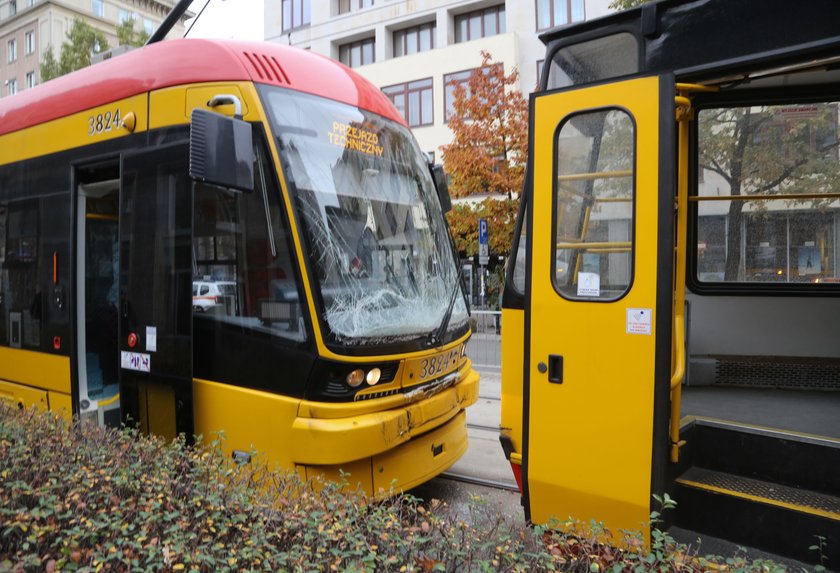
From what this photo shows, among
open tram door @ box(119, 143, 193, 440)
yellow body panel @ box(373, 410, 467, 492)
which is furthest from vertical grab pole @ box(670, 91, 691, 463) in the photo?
open tram door @ box(119, 143, 193, 440)

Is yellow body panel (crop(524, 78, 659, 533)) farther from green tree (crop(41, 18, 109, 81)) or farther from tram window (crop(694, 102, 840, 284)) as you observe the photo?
green tree (crop(41, 18, 109, 81))

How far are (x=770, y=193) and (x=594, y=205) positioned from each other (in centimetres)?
244

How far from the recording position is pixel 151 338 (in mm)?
4586

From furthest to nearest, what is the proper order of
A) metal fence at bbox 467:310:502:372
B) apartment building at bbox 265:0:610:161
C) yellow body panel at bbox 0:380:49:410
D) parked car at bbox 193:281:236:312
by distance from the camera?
apartment building at bbox 265:0:610:161, metal fence at bbox 467:310:502:372, yellow body panel at bbox 0:380:49:410, parked car at bbox 193:281:236:312

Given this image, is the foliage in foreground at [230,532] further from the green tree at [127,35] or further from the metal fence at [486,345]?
the green tree at [127,35]

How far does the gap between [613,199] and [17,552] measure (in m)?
2.98

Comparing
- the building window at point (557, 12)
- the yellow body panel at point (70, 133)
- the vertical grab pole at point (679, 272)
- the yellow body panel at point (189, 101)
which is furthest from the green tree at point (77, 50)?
the vertical grab pole at point (679, 272)

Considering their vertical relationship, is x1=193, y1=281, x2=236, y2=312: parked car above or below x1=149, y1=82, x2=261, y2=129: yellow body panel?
below

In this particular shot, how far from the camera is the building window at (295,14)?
2977cm

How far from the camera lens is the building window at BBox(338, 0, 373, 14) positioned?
2825 cm

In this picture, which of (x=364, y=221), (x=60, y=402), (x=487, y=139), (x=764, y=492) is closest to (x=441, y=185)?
(x=364, y=221)

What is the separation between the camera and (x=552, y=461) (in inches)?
131

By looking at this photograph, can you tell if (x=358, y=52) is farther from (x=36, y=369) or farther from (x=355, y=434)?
(x=355, y=434)

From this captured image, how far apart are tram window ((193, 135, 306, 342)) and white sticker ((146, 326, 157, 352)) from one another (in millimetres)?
384
